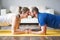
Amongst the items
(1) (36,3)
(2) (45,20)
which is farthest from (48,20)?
(1) (36,3)

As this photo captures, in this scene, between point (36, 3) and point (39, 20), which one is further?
point (36, 3)

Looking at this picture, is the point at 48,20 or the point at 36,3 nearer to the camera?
the point at 48,20

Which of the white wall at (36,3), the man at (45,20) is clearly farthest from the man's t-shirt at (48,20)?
the white wall at (36,3)

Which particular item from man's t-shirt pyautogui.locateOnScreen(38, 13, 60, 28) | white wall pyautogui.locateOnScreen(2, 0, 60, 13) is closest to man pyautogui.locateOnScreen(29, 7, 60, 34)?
man's t-shirt pyautogui.locateOnScreen(38, 13, 60, 28)

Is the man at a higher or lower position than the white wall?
lower

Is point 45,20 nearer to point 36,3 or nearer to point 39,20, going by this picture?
point 39,20

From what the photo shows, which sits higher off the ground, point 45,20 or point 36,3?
point 36,3

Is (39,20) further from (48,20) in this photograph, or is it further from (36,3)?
(36,3)

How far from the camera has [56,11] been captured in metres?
6.26

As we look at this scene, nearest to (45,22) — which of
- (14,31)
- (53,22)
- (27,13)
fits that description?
(53,22)

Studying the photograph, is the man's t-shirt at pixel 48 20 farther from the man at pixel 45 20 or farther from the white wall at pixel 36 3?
the white wall at pixel 36 3

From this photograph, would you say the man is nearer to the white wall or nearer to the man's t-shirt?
the man's t-shirt

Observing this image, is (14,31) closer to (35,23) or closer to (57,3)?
(35,23)

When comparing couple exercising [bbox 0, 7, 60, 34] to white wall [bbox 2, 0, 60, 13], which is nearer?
couple exercising [bbox 0, 7, 60, 34]
